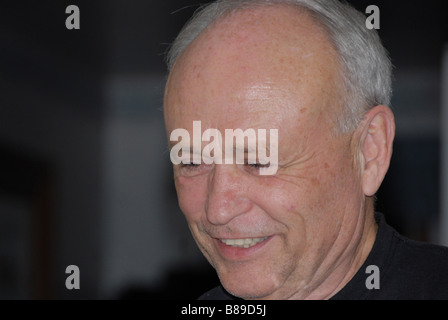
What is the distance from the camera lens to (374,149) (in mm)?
1193

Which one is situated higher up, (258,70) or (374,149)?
(258,70)

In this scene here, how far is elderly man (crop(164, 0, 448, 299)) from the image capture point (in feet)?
3.62

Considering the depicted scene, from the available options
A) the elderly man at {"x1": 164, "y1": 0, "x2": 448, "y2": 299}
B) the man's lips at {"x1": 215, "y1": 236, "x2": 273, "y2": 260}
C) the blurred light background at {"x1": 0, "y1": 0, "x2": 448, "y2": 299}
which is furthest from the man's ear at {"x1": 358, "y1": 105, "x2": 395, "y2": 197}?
the blurred light background at {"x1": 0, "y1": 0, "x2": 448, "y2": 299}

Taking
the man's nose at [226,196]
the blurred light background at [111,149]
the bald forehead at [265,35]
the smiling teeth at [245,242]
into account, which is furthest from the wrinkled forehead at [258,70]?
the blurred light background at [111,149]

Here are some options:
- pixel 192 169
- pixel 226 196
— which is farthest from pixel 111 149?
pixel 226 196

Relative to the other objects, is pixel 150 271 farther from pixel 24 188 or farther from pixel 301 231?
pixel 301 231

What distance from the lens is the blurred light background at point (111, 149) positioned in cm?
441

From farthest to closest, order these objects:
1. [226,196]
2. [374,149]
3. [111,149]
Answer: [111,149] < [374,149] < [226,196]

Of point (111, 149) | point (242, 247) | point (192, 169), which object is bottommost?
point (242, 247)

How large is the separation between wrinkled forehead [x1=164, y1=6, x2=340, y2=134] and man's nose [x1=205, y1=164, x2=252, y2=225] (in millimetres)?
106

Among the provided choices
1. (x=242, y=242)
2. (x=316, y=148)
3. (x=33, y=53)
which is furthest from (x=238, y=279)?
(x=33, y=53)

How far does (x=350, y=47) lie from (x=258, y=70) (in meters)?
0.21

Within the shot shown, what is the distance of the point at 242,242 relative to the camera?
1.13m

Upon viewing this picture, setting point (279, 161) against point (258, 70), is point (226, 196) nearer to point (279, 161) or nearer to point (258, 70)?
point (279, 161)
